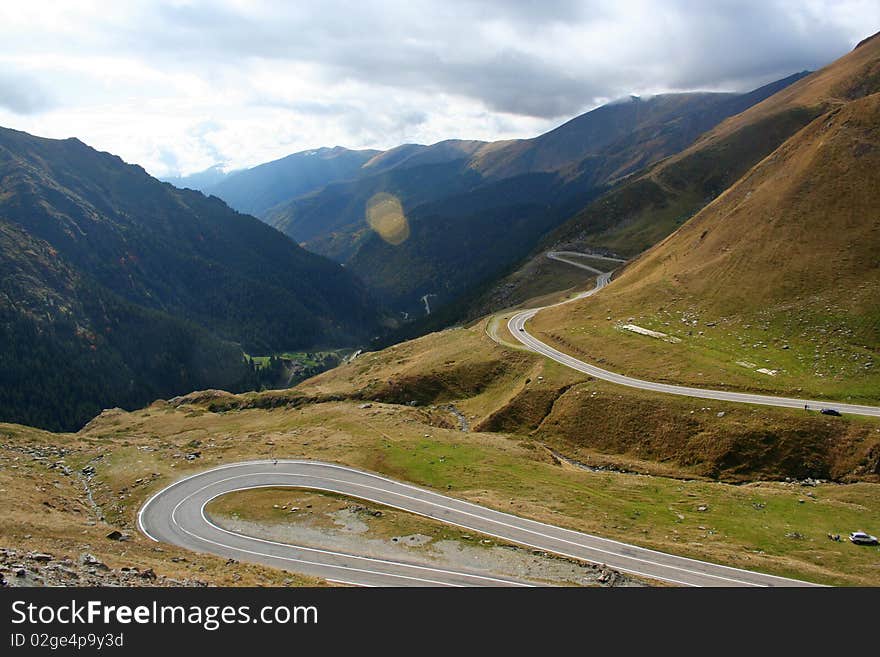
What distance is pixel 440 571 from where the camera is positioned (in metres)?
44.0

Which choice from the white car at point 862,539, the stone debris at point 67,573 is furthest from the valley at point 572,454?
the white car at point 862,539

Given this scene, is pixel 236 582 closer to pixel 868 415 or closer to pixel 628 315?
pixel 868 415

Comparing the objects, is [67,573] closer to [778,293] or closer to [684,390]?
[684,390]

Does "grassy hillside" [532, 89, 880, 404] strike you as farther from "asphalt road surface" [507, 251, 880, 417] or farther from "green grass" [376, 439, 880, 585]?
"green grass" [376, 439, 880, 585]

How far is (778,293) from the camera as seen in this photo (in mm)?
96188

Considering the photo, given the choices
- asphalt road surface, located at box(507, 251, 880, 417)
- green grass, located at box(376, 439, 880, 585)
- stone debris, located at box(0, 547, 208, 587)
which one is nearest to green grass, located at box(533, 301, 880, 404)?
asphalt road surface, located at box(507, 251, 880, 417)

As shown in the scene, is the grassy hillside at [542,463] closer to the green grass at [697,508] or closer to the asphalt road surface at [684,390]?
the green grass at [697,508]

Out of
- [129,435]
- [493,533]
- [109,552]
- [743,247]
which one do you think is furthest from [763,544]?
[129,435]

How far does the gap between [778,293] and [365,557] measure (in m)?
88.7

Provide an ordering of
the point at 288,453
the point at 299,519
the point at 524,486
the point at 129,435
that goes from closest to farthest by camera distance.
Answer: the point at 299,519, the point at 524,486, the point at 288,453, the point at 129,435

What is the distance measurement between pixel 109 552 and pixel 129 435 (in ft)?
250

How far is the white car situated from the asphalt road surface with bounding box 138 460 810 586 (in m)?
11.1

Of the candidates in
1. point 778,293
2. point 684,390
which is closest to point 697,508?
point 684,390

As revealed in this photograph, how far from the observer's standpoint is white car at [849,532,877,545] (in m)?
46.3
